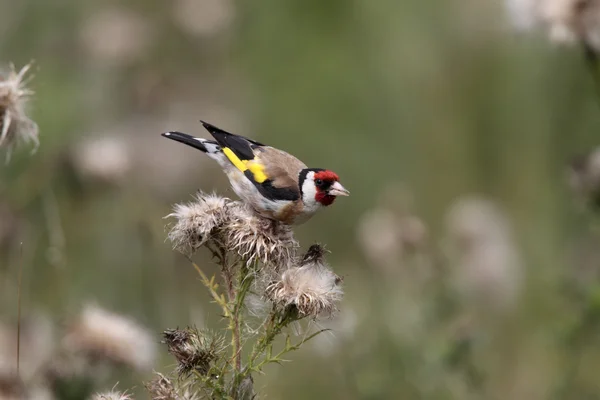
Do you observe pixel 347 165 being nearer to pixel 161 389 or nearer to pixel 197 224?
pixel 197 224

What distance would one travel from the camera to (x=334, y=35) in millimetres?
11094

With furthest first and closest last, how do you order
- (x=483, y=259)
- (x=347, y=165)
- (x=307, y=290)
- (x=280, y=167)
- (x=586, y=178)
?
(x=347, y=165), (x=483, y=259), (x=586, y=178), (x=280, y=167), (x=307, y=290)

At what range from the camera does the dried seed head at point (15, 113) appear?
124 inches

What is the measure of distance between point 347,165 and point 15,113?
677cm

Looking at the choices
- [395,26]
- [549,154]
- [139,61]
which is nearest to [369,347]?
[549,154]

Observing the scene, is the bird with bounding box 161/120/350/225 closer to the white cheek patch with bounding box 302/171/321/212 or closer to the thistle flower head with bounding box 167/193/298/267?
the white cheek patch with bounding box 302/171/321/212

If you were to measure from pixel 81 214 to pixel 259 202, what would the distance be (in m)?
3.27

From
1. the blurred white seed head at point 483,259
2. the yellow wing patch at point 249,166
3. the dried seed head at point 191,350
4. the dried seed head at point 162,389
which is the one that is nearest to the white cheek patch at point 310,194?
the yellow wing patch at point 249,166

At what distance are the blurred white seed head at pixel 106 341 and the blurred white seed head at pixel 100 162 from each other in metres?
1.54

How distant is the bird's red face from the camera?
3.58 m

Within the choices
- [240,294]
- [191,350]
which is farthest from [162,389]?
[240,294]

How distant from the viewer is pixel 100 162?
5.15 m

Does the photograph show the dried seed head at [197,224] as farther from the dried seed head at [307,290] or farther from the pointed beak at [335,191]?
the pointed beak at [335,191]

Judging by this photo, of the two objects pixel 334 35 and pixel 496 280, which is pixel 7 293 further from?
pixel 334 35
